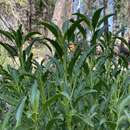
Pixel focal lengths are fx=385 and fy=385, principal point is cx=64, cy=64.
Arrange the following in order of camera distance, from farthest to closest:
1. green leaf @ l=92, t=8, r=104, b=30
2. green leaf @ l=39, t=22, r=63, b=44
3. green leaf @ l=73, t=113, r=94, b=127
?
green leaf @ l=92, t=8, r=104, b=30 → green leaf @ l=39, t=22, r=63, b=44 → green leaf @ l=73, t=113, r=94, b=127

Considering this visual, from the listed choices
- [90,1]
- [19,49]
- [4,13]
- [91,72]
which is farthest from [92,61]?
[90,1]

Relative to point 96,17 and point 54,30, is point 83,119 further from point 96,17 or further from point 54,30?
point 96,17

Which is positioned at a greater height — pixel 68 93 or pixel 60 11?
pixel 60 11

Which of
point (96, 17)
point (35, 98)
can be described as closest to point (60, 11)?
point (96, 17)

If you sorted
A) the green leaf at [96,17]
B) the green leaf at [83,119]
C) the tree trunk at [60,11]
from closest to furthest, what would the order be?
the green leaf at [83,119], the green leaf at [96,17], the tree trunk at [60,11]

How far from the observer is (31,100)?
1.46 meters

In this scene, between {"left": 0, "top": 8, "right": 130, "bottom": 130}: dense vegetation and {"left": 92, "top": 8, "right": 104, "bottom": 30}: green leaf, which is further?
{"left": 92, "top": 8, "right": 104, "bottom": 30}: green leaf

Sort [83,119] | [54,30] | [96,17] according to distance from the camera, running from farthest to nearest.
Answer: [96,17], [54,30], [83,119]

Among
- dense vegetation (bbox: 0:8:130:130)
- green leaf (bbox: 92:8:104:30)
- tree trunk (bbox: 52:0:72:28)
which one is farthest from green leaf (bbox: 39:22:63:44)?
tree trunk (bbox: 52:0:72:28)

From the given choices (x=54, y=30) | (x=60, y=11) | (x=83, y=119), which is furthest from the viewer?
(x=60, y=11)

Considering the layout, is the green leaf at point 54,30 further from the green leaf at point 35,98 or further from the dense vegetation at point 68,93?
the green leaf at point 35,98

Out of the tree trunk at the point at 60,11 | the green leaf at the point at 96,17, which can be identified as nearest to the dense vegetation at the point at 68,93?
the green leaf at the point at 96,17

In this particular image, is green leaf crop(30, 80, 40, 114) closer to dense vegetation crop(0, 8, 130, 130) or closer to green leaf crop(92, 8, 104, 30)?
dense vegetation crop(0, 8, 130, 130)

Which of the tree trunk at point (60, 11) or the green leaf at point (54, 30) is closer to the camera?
the green leaf at point (54, 30)
